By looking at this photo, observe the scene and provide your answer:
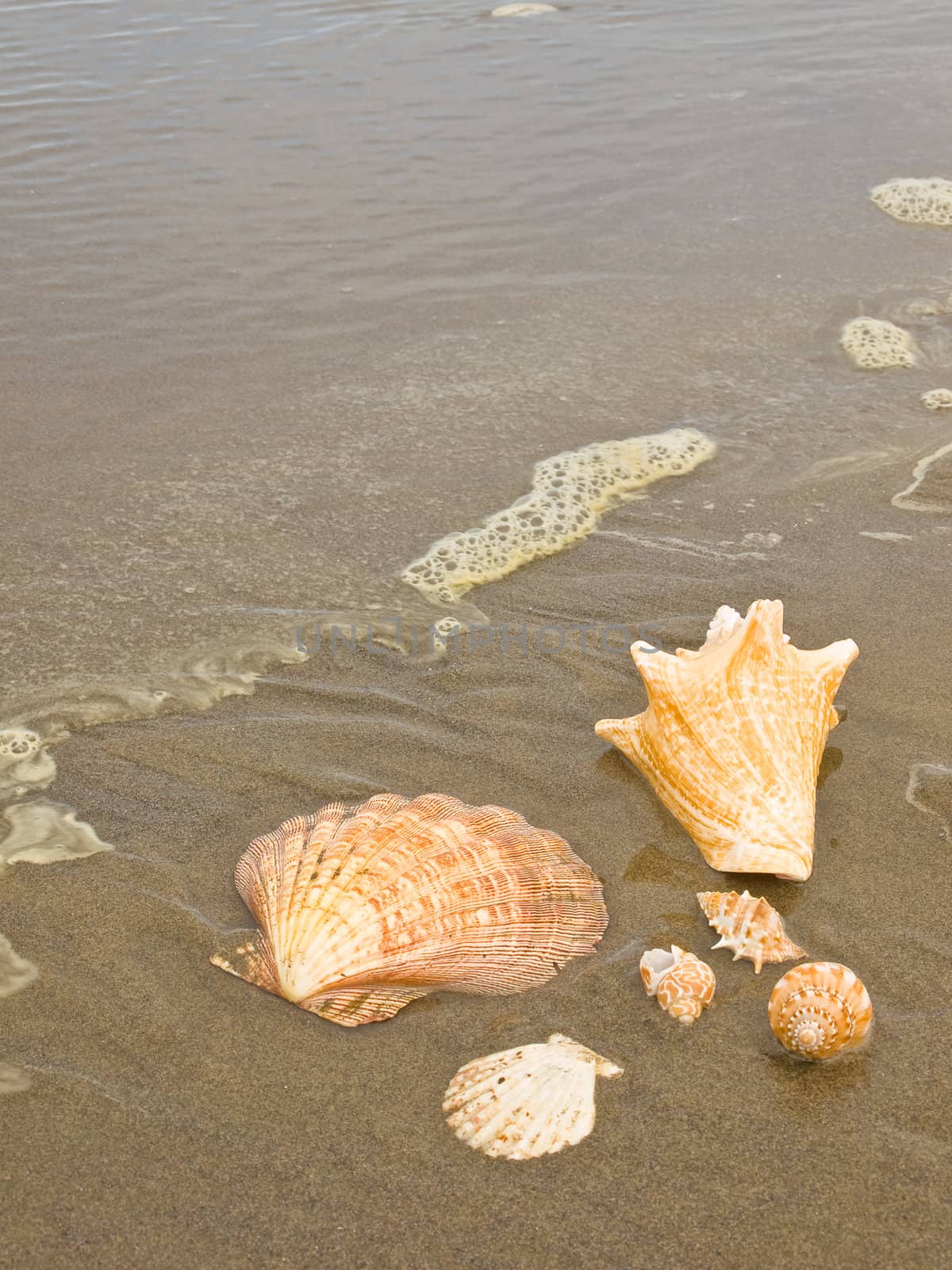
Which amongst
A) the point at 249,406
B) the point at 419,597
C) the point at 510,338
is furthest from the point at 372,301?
the point at 419,597

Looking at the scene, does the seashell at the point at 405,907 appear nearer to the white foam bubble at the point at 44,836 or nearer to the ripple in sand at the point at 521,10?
the white foam bubble at the point at 44,836

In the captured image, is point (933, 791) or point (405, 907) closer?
point (405, 907)

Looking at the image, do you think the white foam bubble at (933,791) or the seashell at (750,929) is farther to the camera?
the white foam bubble at (933,791)

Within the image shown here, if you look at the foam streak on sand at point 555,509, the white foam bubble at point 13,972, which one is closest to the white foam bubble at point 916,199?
the foam streak on sand at point 555,509

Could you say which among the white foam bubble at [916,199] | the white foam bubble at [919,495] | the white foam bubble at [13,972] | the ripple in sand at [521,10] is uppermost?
the ripple in sand at [521,10]

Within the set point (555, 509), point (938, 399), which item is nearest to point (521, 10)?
point (938, 399)

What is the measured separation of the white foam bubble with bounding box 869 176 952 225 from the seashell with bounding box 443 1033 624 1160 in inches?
243

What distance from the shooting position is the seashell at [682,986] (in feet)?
8.18

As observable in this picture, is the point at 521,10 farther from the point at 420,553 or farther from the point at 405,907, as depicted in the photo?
the point at 405,907

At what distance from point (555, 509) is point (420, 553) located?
2.06 ft

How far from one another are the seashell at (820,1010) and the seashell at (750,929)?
225mm

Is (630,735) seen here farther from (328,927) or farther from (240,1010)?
(240,1010)

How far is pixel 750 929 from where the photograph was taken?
264 cm

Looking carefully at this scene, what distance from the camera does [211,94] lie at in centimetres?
862
